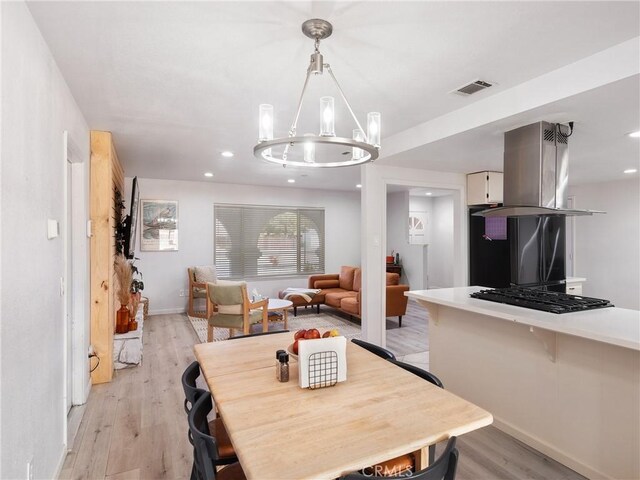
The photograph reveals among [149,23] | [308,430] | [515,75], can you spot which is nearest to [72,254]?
[149,23]

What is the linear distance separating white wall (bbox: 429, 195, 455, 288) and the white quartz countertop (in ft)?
20.3

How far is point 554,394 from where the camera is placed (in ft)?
7.24

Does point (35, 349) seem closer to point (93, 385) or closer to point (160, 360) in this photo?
point (93, 385)

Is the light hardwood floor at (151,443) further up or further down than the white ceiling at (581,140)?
further down

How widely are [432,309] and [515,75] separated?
190 cm

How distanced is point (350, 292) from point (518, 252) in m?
2.82

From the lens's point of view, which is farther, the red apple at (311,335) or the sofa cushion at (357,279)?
the sofa cushion at (357,279)

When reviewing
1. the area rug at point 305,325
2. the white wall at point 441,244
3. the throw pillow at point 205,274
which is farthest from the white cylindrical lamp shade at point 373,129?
the white wall at point 441,244

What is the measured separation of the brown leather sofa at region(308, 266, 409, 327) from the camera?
5.41 metres

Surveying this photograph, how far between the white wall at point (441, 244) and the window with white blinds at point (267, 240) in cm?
304

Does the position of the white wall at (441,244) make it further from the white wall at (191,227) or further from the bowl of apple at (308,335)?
the bowl of apple at (308,335)

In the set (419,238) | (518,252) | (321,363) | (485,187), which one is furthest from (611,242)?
(321,363)

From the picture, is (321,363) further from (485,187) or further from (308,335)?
(485,187)

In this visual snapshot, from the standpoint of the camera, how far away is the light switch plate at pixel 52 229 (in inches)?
75.5
